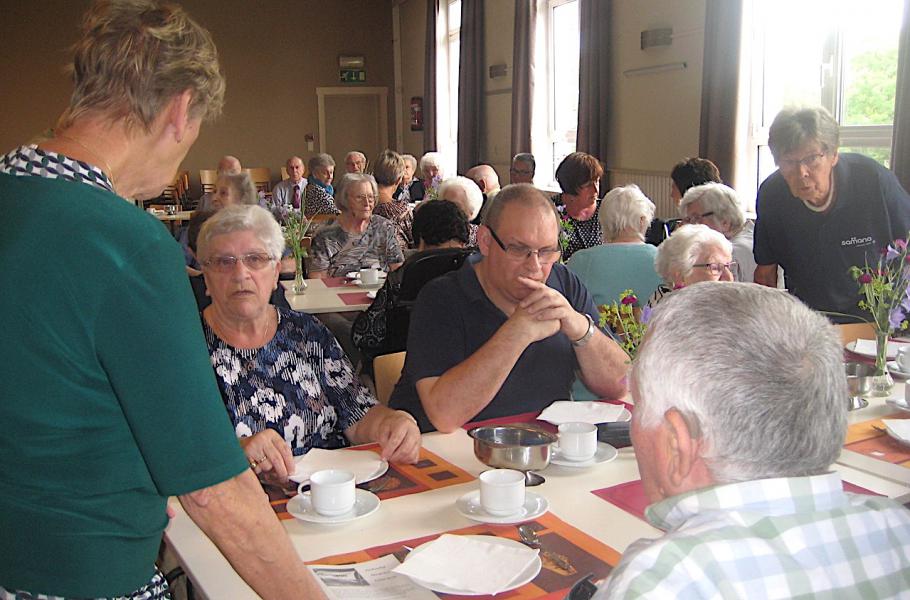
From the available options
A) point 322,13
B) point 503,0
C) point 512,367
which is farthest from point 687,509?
point 322,13

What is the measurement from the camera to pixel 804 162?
370 cm

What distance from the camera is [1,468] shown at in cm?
126

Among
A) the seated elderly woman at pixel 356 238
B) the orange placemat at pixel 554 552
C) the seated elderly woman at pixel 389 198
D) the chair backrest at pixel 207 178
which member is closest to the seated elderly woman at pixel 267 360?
the orange placemat at pixel 554 552

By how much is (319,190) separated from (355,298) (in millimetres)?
5417

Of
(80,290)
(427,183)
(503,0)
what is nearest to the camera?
(80,290)

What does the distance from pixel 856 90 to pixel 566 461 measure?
461 centimetres

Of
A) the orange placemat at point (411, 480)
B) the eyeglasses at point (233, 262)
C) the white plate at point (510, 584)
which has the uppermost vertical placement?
the eyeglasses at point (233, 262)

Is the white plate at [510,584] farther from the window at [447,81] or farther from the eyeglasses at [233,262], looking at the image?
the window at [447,81]

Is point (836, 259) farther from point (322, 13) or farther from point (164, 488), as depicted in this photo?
point (322, 13)

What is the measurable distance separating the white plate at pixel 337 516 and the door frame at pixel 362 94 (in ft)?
44.5

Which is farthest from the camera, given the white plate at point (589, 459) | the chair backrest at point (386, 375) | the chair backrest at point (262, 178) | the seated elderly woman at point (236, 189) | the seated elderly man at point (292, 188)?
the chair backrest at point (262, 178)

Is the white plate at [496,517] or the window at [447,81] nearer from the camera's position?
the white plate at [496,517]

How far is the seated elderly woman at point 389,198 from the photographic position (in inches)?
280

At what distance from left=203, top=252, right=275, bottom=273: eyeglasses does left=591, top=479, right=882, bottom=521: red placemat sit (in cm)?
130
